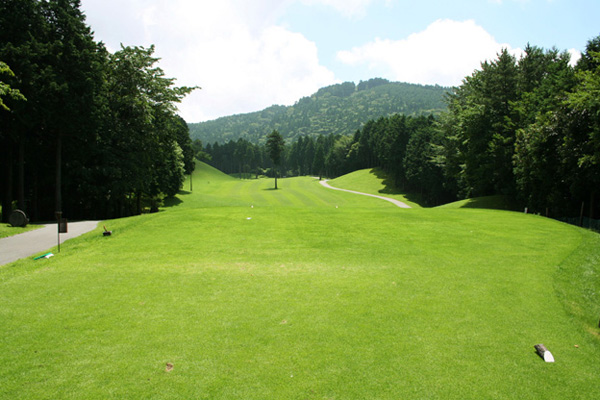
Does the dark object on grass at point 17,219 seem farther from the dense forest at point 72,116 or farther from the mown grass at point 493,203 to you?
the mown grass at point 493,203

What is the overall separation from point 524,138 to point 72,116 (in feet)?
140

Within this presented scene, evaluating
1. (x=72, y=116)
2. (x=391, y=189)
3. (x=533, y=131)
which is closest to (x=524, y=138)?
(x=533, y=131)

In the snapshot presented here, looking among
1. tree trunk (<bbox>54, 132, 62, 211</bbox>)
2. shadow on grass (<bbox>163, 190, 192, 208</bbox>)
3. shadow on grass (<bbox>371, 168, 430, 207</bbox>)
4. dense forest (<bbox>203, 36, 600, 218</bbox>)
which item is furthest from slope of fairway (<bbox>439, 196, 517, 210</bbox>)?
shadow on grass (<bbox>163, 190, 192, 208</bbox>)

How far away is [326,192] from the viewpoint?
3073 inches

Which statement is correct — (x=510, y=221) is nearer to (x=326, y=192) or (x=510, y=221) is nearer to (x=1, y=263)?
(x=1, y=263)

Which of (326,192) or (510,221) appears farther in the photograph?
(326,192)

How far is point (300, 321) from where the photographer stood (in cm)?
811

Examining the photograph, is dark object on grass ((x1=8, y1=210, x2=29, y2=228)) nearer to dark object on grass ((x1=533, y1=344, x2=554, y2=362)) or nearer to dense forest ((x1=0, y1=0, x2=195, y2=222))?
dense forest ((x1=0, y1=0, x2=195, y2=222))

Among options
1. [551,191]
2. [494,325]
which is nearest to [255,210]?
[494,325]

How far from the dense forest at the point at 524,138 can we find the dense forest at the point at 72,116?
37211 mm

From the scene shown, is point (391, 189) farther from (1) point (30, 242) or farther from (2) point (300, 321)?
(2) point (300, 321)

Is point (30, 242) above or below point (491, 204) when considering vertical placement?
below

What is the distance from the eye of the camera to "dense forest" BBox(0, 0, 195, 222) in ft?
85.9

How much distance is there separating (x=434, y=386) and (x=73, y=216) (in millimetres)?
37245
